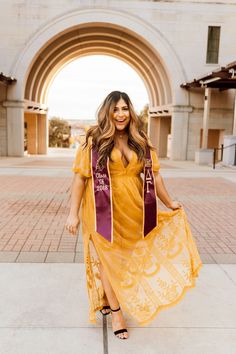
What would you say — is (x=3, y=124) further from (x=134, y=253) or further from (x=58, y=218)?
(x=134, y=253)

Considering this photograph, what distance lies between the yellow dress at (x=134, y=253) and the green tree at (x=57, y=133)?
6321cm

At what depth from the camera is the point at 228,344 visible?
297 cm

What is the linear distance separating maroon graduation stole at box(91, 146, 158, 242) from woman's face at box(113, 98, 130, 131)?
0.30 meters

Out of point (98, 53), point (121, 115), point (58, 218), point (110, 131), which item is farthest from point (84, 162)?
point (98, 53)

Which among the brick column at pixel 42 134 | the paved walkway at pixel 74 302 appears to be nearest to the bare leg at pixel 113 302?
the paved walkway at pixel 74 302

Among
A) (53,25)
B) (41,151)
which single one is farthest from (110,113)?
(41,151)

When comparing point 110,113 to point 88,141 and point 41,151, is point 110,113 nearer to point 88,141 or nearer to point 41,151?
point 88,141

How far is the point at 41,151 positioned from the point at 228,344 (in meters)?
29.4

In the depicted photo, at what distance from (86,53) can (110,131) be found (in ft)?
103

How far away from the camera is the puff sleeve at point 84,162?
3.02m

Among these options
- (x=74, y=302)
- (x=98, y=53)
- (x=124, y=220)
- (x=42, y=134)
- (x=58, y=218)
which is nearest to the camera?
(x=124, y=220)

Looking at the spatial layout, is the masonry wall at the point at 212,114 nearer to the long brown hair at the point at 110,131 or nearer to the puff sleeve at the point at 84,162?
the long brown hair at the point at 110,131

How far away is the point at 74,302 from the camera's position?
11.8 ft

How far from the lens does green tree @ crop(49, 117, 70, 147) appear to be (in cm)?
6619
